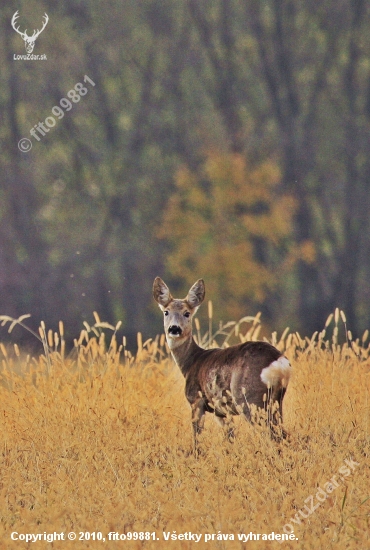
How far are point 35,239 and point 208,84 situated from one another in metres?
4.76

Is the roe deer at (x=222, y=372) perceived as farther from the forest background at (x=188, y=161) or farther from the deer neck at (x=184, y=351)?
the forest background at (x=188, y=161)

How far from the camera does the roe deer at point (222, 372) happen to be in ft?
24.0

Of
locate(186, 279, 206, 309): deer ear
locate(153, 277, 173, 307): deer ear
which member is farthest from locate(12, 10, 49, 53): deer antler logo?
locate(186, 279, 206, 309): deer ear

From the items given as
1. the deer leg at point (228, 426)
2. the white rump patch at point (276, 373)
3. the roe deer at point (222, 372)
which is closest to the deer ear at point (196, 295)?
the roe deer at point (222, 372)

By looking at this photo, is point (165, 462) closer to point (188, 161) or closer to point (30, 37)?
point (188, 161)

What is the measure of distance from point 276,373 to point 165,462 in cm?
110

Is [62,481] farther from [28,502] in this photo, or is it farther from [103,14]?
[103,14]

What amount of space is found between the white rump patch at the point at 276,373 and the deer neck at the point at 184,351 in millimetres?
1320

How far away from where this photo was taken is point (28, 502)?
6387 mm

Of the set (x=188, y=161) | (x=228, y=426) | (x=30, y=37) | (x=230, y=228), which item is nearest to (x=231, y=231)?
(x=230, y=228)

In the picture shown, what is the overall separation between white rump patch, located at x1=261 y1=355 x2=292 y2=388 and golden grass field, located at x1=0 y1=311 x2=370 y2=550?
1.37 feet

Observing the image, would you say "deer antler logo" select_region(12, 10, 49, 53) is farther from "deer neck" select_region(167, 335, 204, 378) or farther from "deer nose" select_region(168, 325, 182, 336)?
"deer nose" select_region(168, 325, 182, 336)

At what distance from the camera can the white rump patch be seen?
729cm

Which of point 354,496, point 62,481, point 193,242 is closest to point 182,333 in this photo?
point 62,481
